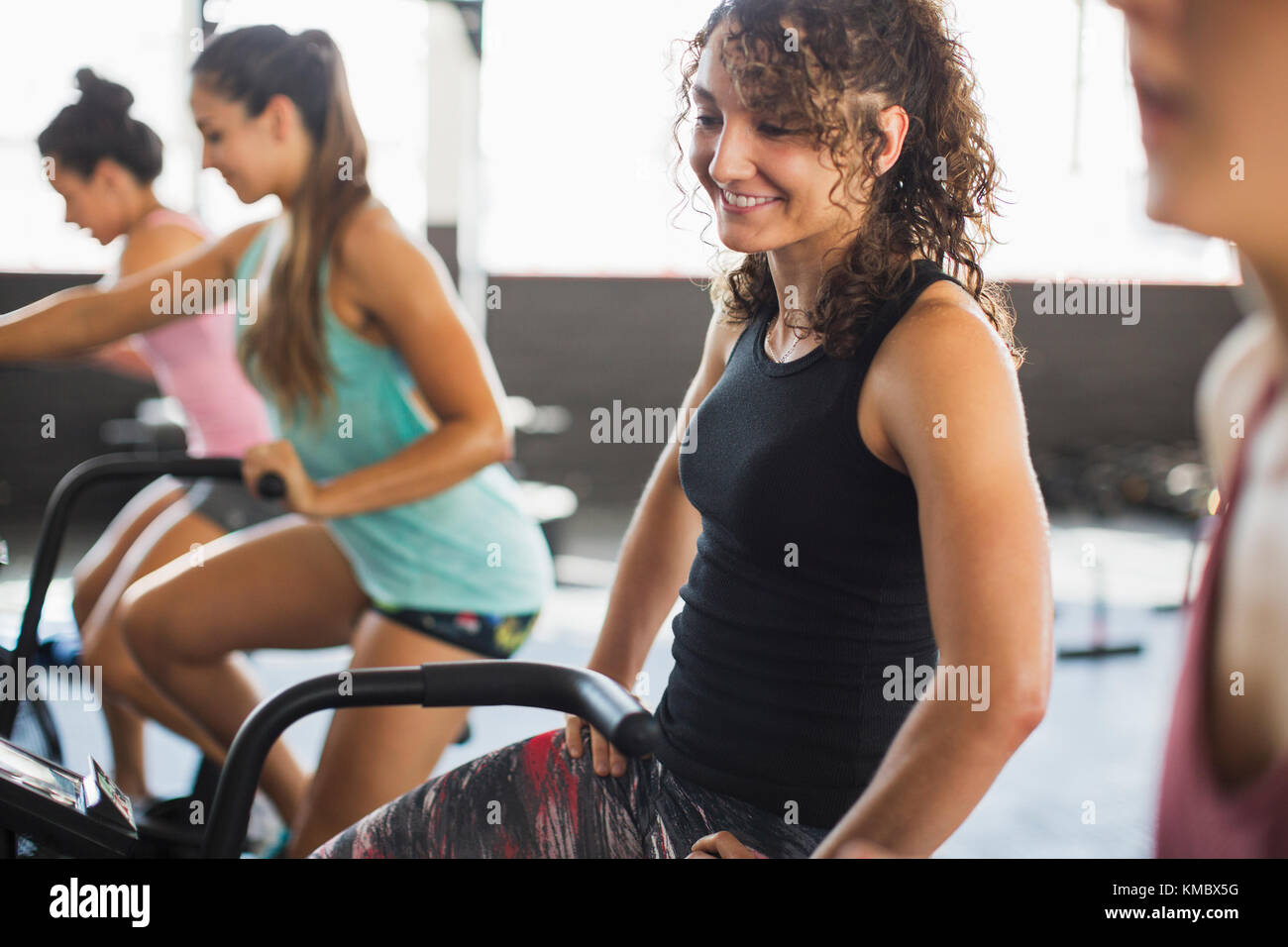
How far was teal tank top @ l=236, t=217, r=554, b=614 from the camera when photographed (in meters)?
1.61

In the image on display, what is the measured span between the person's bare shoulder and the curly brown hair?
19.8 inches

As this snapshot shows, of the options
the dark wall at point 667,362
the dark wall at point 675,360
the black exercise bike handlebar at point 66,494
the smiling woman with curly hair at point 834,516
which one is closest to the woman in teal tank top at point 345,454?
the black exercise bike handlebar at point 66,494

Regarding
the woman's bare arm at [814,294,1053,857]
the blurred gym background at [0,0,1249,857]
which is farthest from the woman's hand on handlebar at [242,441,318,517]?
the blurred gym background at [0,0,1249,857]

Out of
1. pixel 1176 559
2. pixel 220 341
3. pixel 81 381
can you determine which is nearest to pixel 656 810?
pixel 220 341

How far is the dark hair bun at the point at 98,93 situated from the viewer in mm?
2188

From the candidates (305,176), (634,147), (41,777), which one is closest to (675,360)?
(634,147)

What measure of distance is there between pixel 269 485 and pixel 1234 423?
3.80ft

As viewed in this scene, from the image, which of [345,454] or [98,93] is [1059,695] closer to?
[345,454]

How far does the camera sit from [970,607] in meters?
0.82

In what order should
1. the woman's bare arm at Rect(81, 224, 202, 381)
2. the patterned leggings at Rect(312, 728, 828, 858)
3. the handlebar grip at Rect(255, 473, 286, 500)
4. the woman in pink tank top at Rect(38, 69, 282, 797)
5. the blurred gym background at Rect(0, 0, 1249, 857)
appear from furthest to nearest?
the blurred gym background at Rect(0, 0, 1249, 857)
the woman's bare arm at Rect(81, 224, 202, 381)
the woman in pink tank top at Rect(38, 69, 282, 797)
the handlebar grip at Rect(255, 473, 286, 500)
the patterned leggings at Rect(312, 728, 828, 858)

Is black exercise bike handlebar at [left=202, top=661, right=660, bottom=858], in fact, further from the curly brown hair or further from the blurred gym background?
the blurred gym background

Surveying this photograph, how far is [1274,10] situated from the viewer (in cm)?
36
